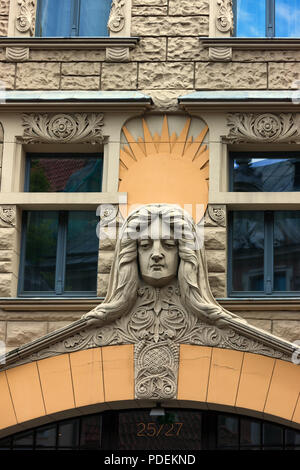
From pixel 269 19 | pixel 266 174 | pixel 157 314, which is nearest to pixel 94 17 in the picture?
pixel 269 19

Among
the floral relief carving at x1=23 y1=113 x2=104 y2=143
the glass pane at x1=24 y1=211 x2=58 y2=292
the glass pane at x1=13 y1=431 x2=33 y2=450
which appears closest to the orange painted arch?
the glass pane at x1=13 y1=431 x2=33 y2=450

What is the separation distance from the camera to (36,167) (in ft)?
59.7

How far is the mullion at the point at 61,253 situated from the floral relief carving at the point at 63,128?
110 centimetres

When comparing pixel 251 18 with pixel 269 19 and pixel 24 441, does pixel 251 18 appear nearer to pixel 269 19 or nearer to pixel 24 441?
pixel 269 19

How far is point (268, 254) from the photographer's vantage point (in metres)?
17.5

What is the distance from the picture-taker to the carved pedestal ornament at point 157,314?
53.7 ft

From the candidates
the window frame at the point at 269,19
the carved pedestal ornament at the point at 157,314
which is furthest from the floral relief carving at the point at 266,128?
the carved pedestal ornament at the point at 157,314

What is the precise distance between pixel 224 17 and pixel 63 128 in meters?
2.87

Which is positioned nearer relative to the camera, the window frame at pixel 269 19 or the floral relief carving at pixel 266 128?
the floral relief carving at pixel 266 128

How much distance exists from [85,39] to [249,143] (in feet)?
9.34

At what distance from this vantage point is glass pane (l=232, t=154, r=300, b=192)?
17781mm

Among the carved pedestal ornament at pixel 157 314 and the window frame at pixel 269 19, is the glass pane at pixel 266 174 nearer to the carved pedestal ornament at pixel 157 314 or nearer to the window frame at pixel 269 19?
the carved pedestal ornament at pixel 157 314

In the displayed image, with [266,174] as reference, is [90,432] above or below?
below

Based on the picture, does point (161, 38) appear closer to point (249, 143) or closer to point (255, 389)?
point (249, 143)
